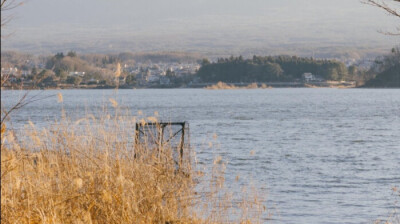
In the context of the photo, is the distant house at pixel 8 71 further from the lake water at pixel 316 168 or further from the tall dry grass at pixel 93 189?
the tall dry grass at pixel 93 189

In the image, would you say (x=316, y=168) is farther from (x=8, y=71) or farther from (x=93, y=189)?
(x=8, y=71)

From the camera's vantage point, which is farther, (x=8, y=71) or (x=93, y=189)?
(x=93, y=189)

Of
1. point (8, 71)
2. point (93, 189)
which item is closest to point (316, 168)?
point (93, 189)

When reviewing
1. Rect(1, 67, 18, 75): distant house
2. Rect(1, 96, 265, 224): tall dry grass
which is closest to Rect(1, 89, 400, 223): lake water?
Rect(1, 67, 18, 75): distant house

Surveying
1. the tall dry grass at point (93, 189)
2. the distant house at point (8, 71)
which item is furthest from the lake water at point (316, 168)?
the tall dry grass at point (93, 189)

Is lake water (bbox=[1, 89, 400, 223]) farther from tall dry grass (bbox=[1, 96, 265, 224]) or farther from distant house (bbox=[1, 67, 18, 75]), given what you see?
tall dry grass (bbox=[1, 96, 265, 224])

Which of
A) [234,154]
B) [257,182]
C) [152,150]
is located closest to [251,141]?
[234,154]

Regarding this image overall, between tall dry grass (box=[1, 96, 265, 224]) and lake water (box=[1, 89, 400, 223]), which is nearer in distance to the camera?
tall dry grass (box=[1, 96, 265, 224])

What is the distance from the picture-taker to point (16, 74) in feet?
20.4

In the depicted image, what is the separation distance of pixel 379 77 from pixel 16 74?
19271 centimetres

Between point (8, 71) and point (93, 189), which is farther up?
point (8, 71)

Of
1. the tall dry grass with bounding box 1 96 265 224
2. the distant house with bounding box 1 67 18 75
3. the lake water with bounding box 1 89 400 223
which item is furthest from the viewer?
the lake water with bounding box 1 89 400 223

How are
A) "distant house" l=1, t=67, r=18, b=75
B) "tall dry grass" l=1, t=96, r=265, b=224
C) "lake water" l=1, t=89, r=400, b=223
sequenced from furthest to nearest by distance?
"lake water" l=1, t=89, r=400, b=223 < "tall dry grass" l=1, t=96, r=265, b=224 < "distant house" l=1, t=67, r=18, b=75

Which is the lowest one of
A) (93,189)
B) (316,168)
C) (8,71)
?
(316,168)
